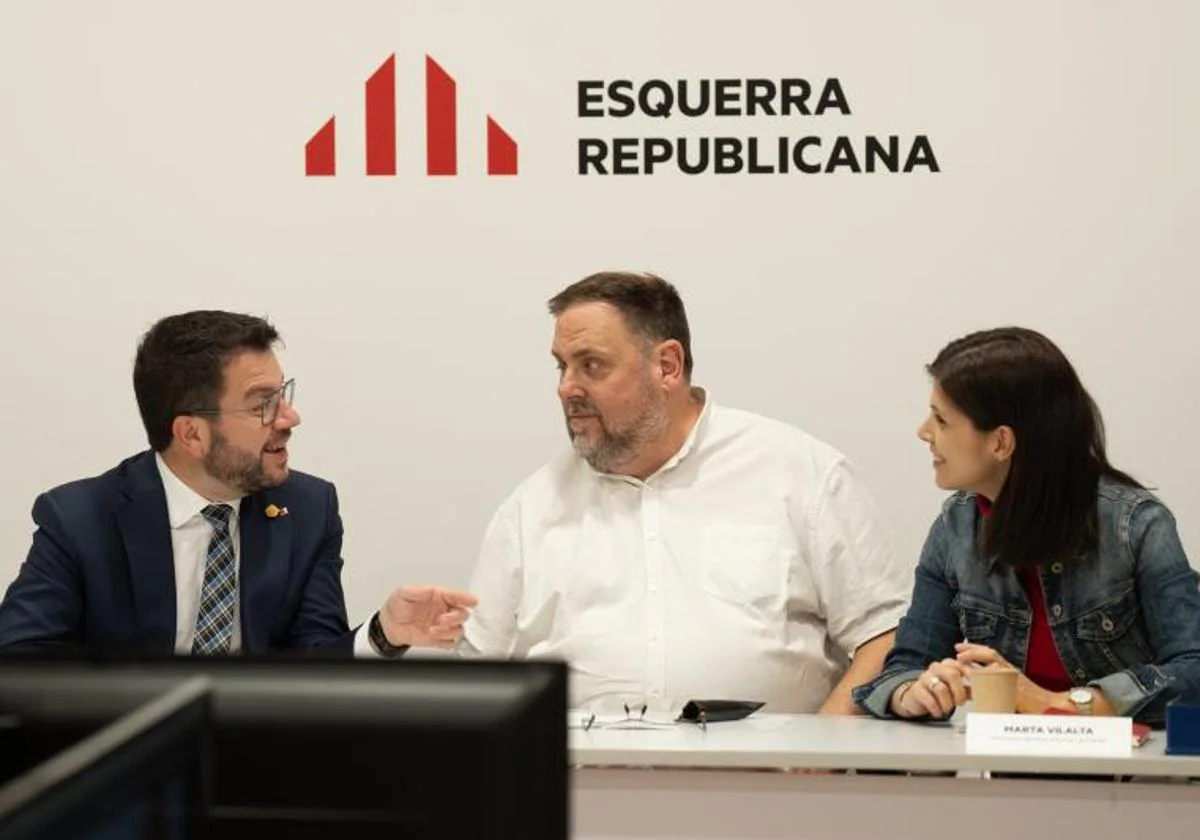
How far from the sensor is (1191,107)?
14.2ft

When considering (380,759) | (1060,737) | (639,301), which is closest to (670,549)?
(639,301)

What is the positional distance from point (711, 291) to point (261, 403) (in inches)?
45.0

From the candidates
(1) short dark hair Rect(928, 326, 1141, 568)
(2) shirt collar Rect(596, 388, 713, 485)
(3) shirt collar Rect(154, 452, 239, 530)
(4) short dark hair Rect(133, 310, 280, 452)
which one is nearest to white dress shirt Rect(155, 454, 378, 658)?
(3) shirt collar Rect(154, 452, 239, 530)

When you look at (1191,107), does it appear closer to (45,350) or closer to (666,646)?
(666,646)

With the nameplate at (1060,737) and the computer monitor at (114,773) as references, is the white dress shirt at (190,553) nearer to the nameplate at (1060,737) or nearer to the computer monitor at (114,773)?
the nameplate at (1060,737)

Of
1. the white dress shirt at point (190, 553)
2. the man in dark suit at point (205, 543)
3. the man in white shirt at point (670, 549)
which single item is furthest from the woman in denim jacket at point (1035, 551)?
the white dress shirt at point (190, 553)

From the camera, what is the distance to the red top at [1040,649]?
10.9 feet

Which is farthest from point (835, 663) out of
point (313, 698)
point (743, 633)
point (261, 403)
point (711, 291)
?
point (313, 698)

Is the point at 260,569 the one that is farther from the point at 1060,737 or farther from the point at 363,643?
the point at 1060,737

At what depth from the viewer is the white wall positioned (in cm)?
436

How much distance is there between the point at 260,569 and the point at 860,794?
1.51 meters

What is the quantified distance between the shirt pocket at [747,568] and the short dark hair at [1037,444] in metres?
0.56

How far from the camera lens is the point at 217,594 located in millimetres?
3738

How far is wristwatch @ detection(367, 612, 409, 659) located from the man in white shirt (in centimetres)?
25
